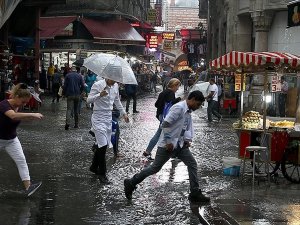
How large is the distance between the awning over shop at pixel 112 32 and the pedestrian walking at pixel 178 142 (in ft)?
82.4

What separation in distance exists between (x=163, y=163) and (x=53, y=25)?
2545 cm

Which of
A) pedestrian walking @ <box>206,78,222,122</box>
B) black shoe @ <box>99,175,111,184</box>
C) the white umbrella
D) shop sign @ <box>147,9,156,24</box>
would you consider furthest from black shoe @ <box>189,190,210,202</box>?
shop sign @ <box>147,9,156,24</box>

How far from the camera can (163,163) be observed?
8.42 meters

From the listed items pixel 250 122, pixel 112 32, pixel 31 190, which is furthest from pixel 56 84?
pixel 31 190

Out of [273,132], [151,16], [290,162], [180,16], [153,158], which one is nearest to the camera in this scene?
[290,162]

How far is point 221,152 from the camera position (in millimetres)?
13570

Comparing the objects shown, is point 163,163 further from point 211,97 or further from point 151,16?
point 151,16

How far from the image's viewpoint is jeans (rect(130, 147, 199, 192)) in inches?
330

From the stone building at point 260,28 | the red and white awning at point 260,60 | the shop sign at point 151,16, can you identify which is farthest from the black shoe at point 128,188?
the shop sign at point 151,16

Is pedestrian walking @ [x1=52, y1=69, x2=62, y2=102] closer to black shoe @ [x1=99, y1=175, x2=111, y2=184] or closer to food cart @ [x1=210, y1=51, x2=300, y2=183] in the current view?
food cart @ [x1=210, y1=51, x2=300, y2=183]

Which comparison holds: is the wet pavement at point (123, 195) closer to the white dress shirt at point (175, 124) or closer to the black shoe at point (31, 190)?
the black shoe at point (31, 190)

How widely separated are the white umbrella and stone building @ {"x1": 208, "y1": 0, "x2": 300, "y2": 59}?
12933 millimetres

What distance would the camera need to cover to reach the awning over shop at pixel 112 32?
33.5m

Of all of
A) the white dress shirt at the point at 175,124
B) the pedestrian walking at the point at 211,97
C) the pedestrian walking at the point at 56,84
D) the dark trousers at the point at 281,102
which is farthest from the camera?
the pedestrian walking at the point at 56,84
